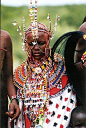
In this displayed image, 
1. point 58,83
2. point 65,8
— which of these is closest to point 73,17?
point 65,8

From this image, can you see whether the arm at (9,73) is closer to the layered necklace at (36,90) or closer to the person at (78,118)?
the layered necklace at (36,90)

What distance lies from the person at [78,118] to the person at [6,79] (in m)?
0.75

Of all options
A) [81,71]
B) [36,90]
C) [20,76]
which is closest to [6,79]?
[20,76]

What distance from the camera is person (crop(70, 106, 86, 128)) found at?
3.91m

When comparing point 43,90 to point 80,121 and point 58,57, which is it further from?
point 80,121

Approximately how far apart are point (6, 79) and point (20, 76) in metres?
0.20

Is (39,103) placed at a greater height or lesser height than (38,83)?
lesser

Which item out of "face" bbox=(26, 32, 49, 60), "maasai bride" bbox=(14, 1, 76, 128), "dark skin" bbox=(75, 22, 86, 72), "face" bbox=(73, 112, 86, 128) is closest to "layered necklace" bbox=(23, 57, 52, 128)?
"maasai bride" bbox=(14, 1, 76, 128)

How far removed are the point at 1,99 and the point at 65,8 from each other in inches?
224

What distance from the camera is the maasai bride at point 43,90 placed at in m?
4.20

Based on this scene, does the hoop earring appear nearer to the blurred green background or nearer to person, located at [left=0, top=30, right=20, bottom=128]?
person, located at [left=0, top=30, right=20, bottom=128]

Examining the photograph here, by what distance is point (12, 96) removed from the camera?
4.25m

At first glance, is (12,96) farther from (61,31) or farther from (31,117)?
(61,31)

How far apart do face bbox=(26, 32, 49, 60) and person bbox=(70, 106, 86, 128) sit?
0.90m
